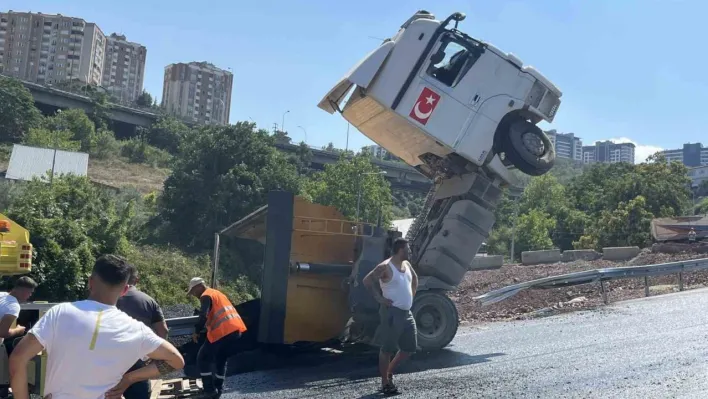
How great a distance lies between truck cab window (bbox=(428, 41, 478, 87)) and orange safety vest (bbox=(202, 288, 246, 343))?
412 cm

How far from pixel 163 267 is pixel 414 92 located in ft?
43.6

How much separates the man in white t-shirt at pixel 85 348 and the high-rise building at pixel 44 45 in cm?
15035

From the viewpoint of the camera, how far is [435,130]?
343 inches

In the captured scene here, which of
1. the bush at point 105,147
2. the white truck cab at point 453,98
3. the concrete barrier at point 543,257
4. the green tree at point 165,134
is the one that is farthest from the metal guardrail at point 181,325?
the green tree at point 165,134

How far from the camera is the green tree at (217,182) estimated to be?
103 ft

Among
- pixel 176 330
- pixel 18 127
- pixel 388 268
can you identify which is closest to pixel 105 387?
pixel 388 268

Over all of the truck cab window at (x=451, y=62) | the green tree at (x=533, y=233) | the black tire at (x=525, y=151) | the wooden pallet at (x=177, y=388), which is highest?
the green tree at (x=533, y=233)

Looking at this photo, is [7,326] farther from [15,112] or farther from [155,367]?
[15,112]

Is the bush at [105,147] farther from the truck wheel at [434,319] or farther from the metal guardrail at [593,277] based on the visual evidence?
the truck wheel at [434,319]

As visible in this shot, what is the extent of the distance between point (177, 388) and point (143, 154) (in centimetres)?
7491

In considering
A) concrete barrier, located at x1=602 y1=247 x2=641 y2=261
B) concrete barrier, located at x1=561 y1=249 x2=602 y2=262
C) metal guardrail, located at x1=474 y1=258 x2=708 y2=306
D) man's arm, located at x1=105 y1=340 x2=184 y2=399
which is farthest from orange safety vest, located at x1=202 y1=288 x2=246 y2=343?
concrete barrier, located at x1=561 y1=249 x2=602 y2=262

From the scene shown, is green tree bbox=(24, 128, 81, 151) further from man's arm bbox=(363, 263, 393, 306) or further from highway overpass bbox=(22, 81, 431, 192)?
man's arm bbox=(363, 263, 393, 306)

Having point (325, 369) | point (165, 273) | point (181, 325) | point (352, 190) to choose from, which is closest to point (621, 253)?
point (165, 273)

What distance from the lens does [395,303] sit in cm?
638
